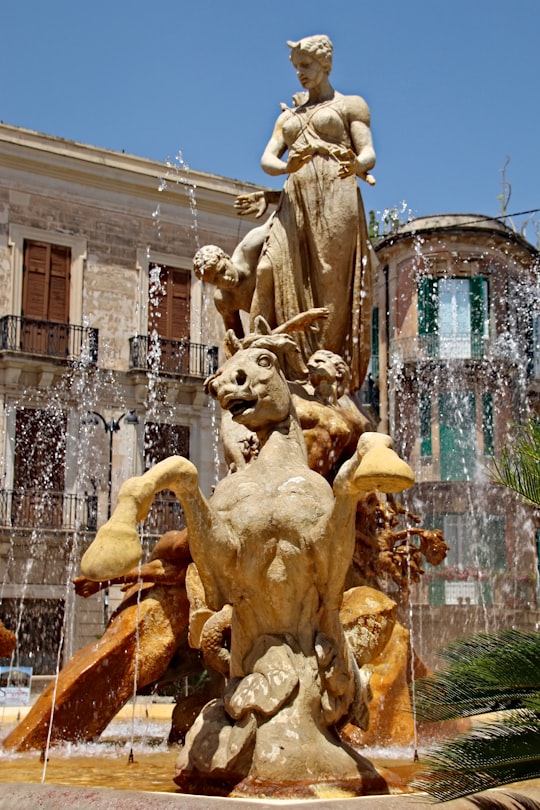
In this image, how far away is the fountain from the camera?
4.34 metres

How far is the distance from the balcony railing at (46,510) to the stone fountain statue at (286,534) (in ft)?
49.6

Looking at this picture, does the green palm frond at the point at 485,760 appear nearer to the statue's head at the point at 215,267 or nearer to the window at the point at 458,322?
the statue's head at the point at 215,267

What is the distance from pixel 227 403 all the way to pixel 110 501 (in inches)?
721

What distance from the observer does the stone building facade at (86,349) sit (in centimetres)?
2205

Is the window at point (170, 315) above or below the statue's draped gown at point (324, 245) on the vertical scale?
above

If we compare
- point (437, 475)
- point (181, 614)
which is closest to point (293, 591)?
point (181, 614)

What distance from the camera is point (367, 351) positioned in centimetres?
756

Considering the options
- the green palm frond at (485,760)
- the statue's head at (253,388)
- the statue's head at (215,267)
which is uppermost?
→ the statue's head at (215,267)

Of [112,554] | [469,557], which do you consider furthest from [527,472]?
[469,557]

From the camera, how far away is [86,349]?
949 inches

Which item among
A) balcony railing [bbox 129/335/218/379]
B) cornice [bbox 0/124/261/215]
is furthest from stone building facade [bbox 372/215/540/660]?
balcony railing [bbox 129/335/218/379]

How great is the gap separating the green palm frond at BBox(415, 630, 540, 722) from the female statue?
322 centimetres

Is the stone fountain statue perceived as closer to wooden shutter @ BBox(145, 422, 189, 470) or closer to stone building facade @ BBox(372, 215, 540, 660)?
wooden shutter @ BBox(145, 422, 189, 470)

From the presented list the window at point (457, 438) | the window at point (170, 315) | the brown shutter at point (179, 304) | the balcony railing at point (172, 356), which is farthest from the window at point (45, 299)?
the window at point (457, 438)
